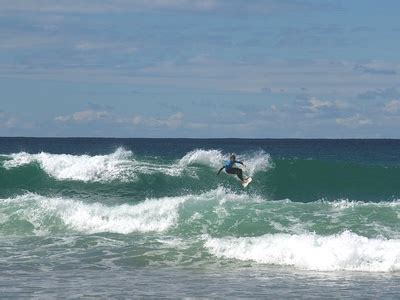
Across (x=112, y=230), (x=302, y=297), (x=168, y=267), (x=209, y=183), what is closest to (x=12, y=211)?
(x=112, y=230)

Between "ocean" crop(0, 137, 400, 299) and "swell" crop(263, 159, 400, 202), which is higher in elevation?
"swell" crop(263, 159, 400, 202)

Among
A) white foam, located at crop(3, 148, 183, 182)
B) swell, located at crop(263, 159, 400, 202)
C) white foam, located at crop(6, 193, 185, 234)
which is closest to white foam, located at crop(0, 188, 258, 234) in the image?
white foam, located at crop(6, 193, 185, 234)

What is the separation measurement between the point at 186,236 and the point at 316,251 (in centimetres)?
530

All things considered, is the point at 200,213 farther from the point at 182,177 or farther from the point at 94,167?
the point at 94,167

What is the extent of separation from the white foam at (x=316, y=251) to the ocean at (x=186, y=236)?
28 mm

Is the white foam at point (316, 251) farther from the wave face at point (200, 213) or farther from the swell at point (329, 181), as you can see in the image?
the swell at point (329, 181)

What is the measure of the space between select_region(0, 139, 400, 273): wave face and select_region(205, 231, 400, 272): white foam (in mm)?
28

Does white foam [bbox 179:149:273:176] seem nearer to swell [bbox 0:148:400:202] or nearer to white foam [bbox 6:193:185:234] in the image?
swell [bbox 0:148:400:202]

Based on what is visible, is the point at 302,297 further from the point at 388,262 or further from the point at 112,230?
the point at 112,230

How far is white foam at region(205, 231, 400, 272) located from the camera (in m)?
20.0

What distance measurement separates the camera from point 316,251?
67.7 feet

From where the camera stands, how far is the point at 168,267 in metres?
20.0

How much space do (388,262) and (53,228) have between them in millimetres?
11498

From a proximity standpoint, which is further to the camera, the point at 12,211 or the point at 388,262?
the point at 12,211
